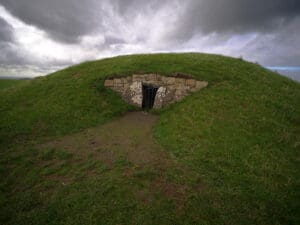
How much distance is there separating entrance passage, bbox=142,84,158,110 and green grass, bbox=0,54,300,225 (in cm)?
158

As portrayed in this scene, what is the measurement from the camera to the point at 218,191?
5.61 meters

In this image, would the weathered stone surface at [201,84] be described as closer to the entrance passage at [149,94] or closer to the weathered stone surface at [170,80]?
the weathered stone surface at [170,80]

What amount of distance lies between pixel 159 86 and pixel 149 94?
3.60 feet

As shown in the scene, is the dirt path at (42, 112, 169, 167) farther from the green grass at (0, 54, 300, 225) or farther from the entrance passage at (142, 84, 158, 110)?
the entrance passage at (142, 84, 158, 110)

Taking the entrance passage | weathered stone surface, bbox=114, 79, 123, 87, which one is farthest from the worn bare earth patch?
weathered stone surface, bbox=114, 79, 123, 87

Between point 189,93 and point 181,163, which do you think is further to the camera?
point 189,93

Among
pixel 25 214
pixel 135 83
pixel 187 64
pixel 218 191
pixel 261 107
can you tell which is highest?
pixel 187 64

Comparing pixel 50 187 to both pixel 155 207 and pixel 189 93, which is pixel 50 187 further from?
pixel 189 93

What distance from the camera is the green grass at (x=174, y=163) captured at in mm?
4906

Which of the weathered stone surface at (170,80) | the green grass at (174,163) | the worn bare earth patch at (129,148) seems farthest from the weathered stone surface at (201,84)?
the worn bare earth patch at (129,148)

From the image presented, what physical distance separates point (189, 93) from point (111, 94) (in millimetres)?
6382

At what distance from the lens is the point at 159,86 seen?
543 inches

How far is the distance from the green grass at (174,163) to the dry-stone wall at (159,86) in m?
0.71

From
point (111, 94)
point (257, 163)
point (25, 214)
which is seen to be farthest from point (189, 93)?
point (25, 214)
